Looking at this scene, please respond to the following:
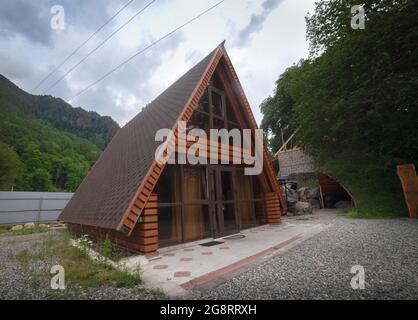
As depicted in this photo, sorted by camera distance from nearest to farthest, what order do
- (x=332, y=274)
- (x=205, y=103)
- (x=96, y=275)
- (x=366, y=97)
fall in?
(x=332, y=274) < (x=96, y=275) < (x=205, y=103) < (x=366, y=97)

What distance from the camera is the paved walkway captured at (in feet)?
10.0

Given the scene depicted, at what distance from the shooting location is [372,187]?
10859mm

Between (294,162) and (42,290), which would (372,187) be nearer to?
(294,162)

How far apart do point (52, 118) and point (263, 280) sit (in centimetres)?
6869

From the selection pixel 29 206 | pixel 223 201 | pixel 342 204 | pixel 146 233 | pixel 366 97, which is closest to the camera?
pixel 146 233

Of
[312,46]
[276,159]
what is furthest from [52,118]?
[312,46]

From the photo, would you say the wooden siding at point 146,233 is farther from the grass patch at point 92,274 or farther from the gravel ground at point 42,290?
the gravel ground at point 42,290

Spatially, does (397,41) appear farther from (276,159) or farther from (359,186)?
(276,159)

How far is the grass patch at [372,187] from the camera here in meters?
9.23

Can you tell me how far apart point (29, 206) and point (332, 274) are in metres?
19.9

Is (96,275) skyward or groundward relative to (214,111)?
groundward

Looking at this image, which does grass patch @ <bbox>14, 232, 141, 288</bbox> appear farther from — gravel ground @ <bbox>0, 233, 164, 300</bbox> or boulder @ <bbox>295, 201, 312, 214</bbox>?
boulder @ <bbox>295, 201, 312, 214</bbox>

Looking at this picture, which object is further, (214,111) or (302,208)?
(302,208)

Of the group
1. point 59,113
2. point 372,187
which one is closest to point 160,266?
point 372,187
